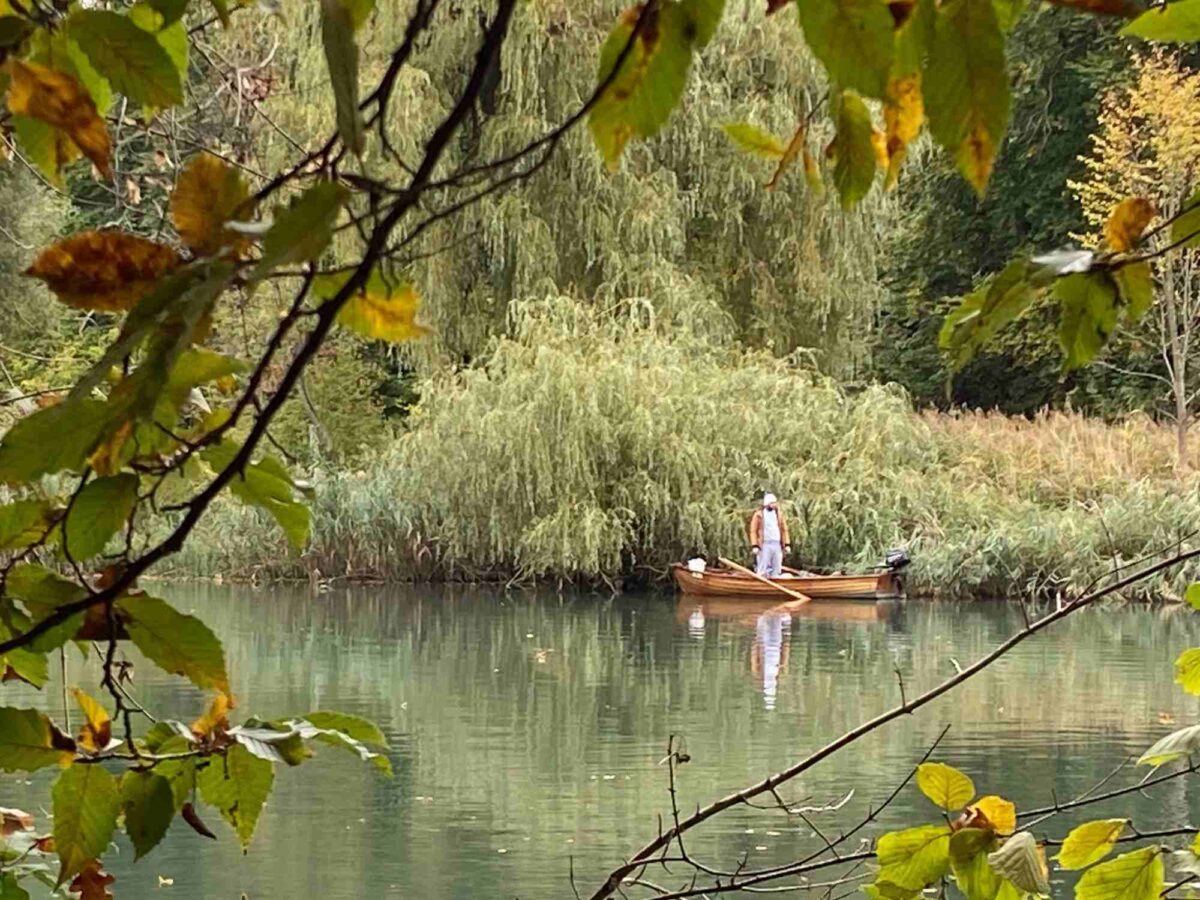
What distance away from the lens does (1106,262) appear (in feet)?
2.81

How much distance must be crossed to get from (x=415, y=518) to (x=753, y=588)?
3.02m

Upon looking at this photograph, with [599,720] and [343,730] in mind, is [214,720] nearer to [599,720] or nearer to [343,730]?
[343,730]

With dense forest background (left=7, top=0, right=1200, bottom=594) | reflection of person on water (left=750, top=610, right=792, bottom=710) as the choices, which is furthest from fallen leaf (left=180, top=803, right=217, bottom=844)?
dense forest background (left=7, top=0, right=1200, bottom=594)

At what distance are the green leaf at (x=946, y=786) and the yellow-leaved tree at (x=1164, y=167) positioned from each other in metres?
17.6

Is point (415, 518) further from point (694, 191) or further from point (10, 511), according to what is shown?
point (10, 511)

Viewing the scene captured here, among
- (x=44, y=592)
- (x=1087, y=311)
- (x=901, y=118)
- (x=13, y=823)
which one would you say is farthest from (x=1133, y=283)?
(x=13, y=823)

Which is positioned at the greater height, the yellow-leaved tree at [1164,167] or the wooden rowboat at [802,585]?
the yellow-leaved tree at [1164,167]

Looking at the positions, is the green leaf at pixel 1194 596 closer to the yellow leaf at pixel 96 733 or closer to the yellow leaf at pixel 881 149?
the yellow leaf at pixel 881 149

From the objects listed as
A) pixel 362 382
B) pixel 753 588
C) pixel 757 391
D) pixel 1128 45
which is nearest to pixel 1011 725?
pixel 753 588

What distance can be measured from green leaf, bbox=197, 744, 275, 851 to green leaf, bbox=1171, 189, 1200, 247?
1.71 ft

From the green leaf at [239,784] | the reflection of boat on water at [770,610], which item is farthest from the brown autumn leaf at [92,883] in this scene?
the reflection of boat on water at [770,610]

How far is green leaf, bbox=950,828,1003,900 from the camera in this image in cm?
113

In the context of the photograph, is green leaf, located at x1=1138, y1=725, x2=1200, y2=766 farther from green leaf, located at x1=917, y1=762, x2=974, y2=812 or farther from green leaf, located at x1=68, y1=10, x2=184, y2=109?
green leaf, located at x1=68, y1=10, x2=184, y2=109

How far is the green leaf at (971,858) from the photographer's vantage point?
3.72ft
